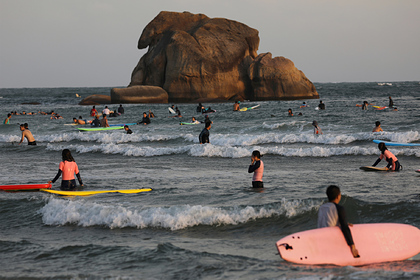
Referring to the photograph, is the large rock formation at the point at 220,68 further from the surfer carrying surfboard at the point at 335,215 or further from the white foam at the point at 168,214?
the surfer carrying surfboard at the point at 335,215

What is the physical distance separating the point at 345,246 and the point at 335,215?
0.47m

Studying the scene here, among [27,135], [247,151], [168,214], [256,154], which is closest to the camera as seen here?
[168,214]

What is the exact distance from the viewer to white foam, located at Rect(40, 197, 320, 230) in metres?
8.83

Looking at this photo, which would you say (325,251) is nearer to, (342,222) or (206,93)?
(342,222)

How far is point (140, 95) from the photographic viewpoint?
5716cm

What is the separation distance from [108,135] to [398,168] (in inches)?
679

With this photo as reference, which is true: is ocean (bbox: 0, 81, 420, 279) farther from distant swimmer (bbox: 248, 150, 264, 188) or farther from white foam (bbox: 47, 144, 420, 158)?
distant swimmer (bbox: 248, 150, 264, 188)

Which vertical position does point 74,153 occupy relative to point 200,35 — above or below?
below

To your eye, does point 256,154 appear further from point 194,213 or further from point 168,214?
point 168,214

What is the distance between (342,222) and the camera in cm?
604

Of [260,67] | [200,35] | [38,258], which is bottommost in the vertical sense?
[38,258]

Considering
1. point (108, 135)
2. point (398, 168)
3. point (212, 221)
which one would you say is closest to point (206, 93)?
point (108, 135)

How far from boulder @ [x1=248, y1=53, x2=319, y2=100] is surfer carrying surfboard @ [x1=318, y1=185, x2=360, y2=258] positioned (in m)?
52.1

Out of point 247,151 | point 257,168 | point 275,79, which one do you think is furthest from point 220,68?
point 257,168
